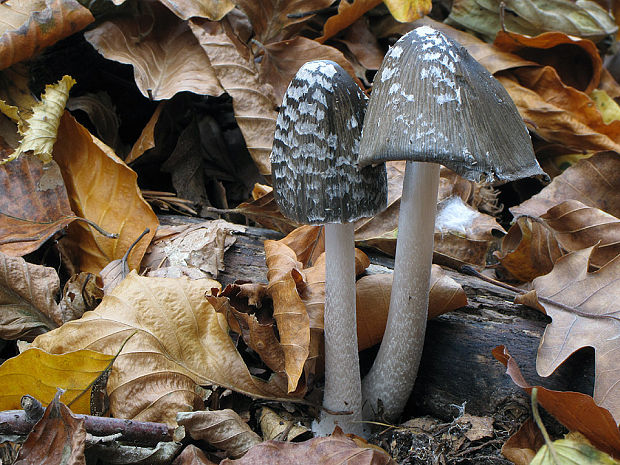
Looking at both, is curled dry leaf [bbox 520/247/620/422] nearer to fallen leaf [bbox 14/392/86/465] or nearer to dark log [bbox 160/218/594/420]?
dark log [bbox 160/218/594/420]

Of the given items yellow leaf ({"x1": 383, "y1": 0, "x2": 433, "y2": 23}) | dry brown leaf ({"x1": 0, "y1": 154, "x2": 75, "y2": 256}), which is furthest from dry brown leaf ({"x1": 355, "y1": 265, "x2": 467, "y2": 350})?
yellow leaf ({"x1": 383, "y1": 0, "x2": 433, "y2": 23})

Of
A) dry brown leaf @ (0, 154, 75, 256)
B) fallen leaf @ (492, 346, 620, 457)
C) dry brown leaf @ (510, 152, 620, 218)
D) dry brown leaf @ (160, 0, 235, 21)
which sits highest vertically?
dry brown leaf @ (160, 0, 235, 21)

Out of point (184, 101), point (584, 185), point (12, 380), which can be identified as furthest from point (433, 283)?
point (184, 101)

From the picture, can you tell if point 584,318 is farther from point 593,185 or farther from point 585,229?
point 593,185

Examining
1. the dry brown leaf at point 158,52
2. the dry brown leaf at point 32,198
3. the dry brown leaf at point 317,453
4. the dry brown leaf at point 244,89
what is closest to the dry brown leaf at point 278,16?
the dry brown leaf at point 244,89

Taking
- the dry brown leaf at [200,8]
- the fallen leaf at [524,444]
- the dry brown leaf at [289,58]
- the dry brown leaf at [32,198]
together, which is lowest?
the fallen leaf at [524,444]

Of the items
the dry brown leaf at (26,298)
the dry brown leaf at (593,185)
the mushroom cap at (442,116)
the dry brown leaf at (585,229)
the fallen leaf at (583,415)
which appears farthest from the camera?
the dry brown leaf at (593,185)

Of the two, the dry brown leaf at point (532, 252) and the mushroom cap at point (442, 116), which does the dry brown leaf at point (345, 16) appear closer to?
the dry brown leaf at point (532, 252)
